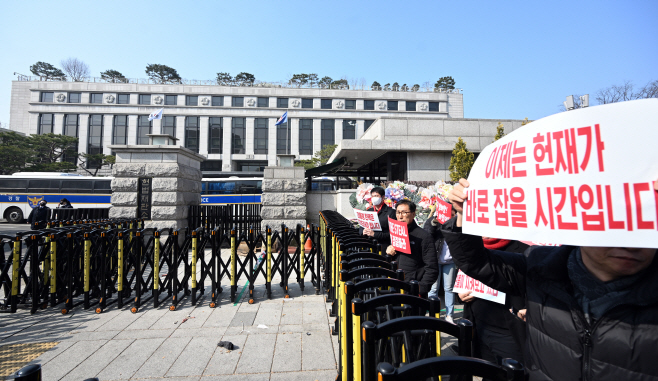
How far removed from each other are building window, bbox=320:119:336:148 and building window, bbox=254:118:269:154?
914 cm

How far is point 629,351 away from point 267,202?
11.4 metres

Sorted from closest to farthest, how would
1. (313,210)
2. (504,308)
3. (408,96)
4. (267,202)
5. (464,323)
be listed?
(464,323) < (504,308) < (267,202) < (313,210) < (408,96)

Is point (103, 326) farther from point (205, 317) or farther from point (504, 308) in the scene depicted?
point (504, 308)

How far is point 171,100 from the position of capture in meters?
50.2

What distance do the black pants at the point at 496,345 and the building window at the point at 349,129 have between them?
163 feet

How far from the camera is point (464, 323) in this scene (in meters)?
1.62

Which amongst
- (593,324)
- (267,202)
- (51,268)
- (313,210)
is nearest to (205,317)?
(51,268)

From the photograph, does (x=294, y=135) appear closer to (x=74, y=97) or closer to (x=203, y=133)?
(x=203, y=133)

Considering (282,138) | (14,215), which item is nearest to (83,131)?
(282,138)

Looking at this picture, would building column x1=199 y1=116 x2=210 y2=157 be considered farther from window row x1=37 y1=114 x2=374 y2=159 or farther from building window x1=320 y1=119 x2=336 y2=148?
building window x1=320 y1=119 x2=336 y2=148

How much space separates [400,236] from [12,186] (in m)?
30.2

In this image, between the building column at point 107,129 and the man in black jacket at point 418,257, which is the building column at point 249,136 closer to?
the building column at point 107,129

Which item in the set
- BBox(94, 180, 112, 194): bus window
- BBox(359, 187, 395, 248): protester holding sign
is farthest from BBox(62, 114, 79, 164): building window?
BBox(359, 187, 395, 248): protester holding sign

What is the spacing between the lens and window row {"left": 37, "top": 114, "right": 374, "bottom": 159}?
4856 centimetres
